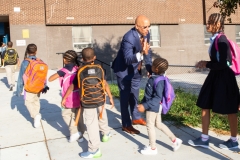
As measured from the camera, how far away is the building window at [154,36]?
17.4 meters

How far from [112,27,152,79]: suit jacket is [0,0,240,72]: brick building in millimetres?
11042

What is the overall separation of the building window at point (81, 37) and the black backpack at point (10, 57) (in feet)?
22.2

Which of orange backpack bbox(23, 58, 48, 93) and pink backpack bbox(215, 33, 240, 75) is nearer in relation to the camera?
pink backpack bbox(215, 33, 240, 75)

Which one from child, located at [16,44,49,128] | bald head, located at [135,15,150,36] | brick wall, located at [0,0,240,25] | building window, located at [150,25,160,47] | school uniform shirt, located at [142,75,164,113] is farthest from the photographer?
building window, located at [150,25,160,47]

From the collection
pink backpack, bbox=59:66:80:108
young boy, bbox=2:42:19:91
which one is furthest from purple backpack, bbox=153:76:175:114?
young boy, bbox=2:42:19:91

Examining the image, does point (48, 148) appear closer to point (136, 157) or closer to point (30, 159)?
point (30, 159)

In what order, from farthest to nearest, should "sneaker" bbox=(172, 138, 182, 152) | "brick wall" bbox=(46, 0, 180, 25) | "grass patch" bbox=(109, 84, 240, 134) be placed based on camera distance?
"brick wall" bbox=(46, 0, 180, 25)
"grass patch" bbox=(109, 84, 240, 134)
"sneaker" bbox=(172, 138, 182, 152)

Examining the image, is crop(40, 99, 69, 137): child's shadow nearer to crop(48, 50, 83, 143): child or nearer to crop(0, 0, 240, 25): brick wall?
crop(48, 50, 83, 143): child

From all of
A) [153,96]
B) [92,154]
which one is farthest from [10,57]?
[153,96]

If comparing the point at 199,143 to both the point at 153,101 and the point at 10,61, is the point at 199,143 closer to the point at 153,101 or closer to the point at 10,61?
the point at 153,101

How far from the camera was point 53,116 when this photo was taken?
5.55m

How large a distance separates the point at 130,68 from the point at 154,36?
44.9 feet

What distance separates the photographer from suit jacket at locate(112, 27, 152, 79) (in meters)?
3.80

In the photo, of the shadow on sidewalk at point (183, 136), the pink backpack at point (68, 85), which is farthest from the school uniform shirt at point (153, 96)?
the pink backpack at point (68, 85)
